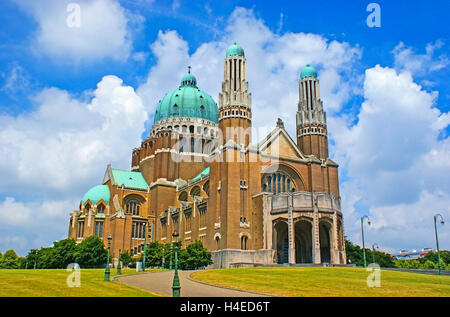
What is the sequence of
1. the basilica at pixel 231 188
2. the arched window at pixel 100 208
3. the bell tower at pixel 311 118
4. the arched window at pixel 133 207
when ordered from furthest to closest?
the arched window at pixel 133 207, the arched window at pixel 100 208, the bell tower at pixel 311 118, the basilica at pixel 231 188

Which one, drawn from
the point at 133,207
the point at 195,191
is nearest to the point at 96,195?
the point at 133,207

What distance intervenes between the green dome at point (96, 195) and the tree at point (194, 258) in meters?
31.0

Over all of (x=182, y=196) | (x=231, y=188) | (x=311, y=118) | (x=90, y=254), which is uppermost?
(x=311, y=118)

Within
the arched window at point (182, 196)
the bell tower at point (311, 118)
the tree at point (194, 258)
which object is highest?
the bell tower at point (311, 118)

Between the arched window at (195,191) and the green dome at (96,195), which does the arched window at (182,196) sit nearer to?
the arched window at (195,191)

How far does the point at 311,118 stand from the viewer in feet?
233

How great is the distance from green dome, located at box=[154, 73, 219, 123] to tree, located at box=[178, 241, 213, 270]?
40442 mm

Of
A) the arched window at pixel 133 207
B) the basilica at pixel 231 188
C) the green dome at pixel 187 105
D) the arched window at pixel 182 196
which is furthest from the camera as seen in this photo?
the green dome at pixel 187 105

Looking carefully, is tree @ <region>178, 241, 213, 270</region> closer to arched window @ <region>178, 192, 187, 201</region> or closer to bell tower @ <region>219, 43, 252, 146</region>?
bell tower @ <region>219, 43, 252, 146</region>

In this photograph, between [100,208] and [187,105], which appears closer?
[100,208]

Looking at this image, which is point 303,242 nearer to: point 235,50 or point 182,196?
point 182,196

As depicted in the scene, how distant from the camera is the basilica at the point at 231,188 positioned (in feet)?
189

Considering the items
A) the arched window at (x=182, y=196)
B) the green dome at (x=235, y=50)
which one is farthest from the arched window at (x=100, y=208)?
the green dome at (x=235, y=50)

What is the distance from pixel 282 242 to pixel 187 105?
43.0 m
